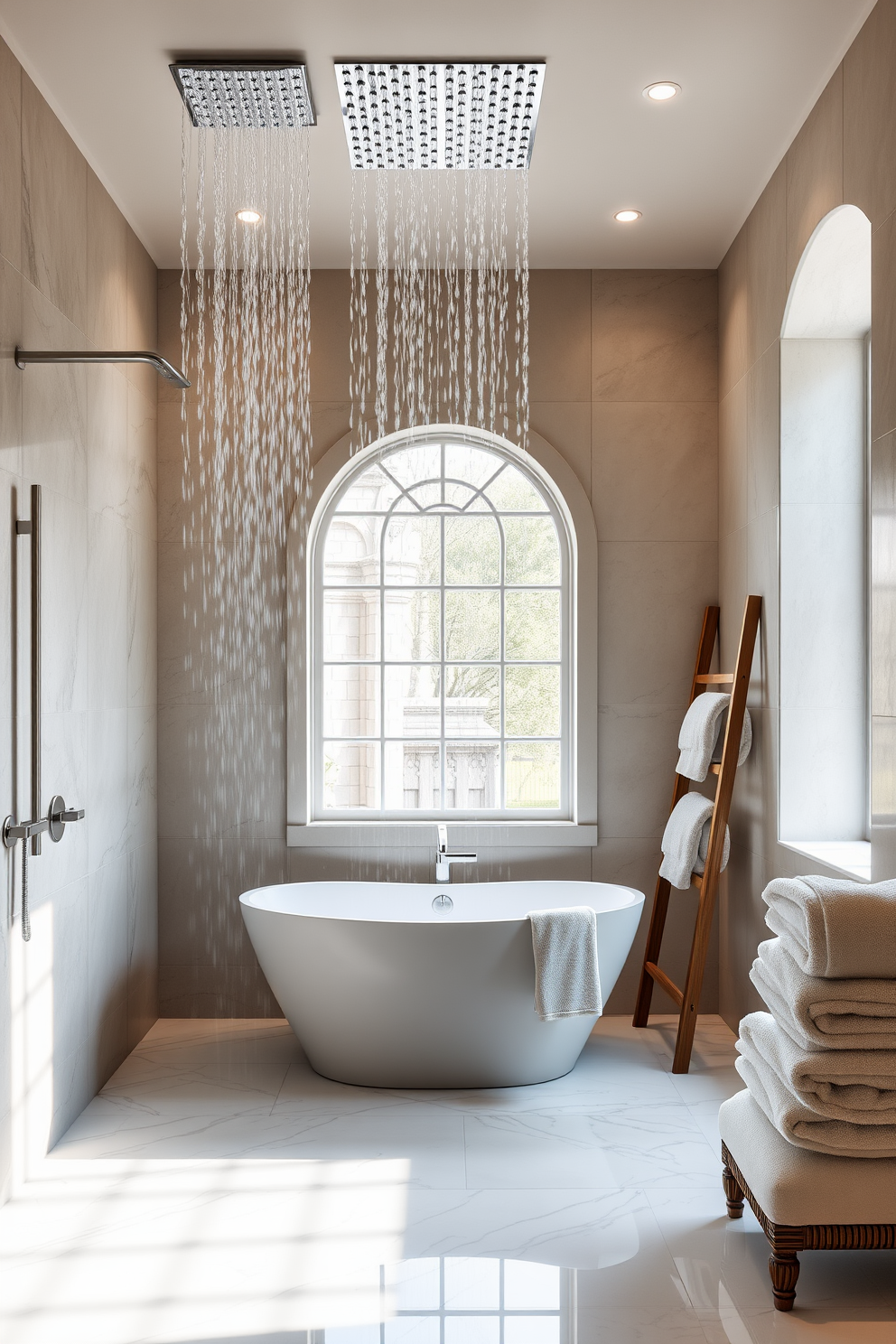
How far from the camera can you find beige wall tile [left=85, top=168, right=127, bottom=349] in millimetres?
3436

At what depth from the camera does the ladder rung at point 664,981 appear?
147 inches

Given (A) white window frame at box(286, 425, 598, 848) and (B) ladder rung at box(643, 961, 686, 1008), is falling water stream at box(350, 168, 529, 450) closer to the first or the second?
(A) white window frame at box(286, 425, 598, 848)

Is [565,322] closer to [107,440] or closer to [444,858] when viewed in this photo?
[107,440]

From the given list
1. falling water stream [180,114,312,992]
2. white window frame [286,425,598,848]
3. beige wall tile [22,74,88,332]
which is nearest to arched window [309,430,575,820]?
white window frame [286,425,598,848]

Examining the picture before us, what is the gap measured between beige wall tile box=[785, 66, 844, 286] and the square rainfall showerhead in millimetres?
776

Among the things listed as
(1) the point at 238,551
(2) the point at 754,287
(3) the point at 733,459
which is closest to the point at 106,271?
(1) the point at 238,551

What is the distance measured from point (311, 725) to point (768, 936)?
1889 millimetres

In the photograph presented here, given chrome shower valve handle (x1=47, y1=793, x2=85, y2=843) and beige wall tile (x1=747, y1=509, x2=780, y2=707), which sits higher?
beige wall tile (x1=747, y1=509, x2=780, y2=707)

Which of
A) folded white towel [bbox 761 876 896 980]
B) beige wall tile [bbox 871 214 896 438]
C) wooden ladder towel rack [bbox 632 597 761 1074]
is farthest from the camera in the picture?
wooden ladder towel rack [bbox 632 597 761 1074]

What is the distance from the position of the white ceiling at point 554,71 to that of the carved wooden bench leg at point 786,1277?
2.81m

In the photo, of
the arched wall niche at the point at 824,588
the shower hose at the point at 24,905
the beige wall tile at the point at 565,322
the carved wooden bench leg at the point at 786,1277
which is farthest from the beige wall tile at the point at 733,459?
the shower hose at the point at 24,905

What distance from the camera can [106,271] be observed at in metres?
3.59

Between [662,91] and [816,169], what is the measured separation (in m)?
0.48

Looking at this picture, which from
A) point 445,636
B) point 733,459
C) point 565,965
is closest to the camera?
point 565,965
